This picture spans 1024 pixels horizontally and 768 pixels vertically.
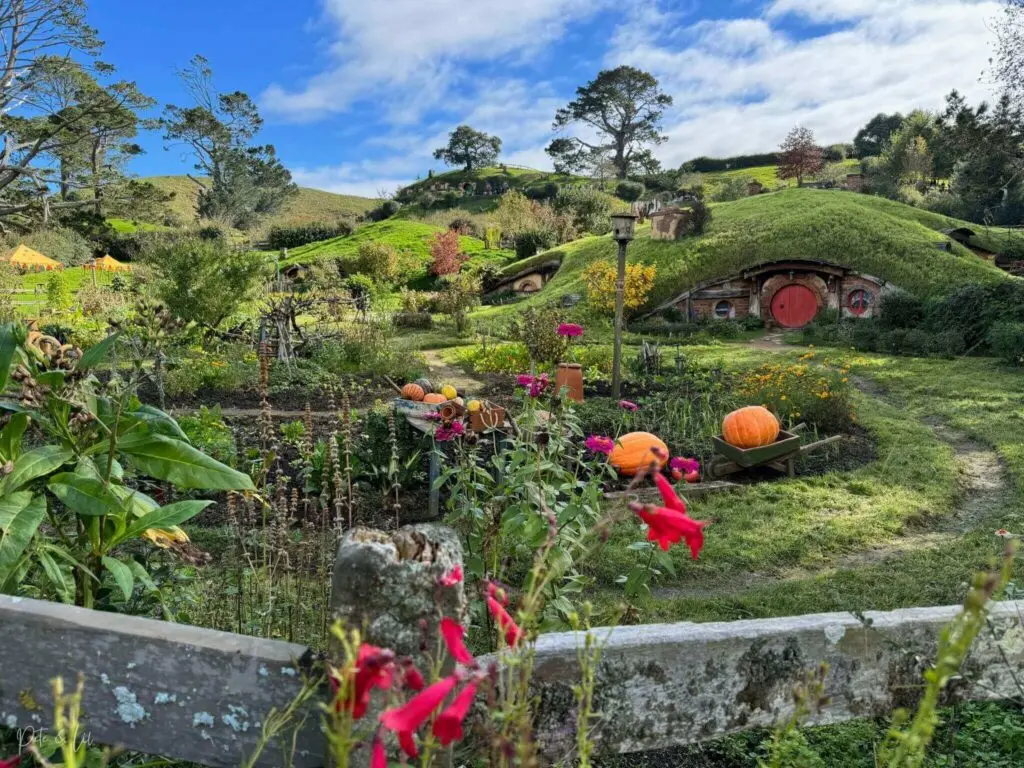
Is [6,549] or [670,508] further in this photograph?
[6,549]

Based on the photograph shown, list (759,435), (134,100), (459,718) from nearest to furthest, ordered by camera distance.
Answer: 1. (459,718)
2. (759,435)
3. (134,100)

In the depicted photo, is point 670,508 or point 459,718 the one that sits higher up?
point 670,508

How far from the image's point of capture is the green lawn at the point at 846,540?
4.25m

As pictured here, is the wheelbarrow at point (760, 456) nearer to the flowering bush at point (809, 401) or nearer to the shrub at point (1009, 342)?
the flowering bush at point (809, 401)

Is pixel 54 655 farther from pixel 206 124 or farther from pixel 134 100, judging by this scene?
pixel 206 124

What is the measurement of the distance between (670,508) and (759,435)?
236 inches

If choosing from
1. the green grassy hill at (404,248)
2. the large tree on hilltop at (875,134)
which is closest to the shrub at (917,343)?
the green grassy hill at (404,248)

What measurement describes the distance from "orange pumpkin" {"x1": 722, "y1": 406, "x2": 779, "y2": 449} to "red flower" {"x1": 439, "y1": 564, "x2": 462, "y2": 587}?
6.06 m

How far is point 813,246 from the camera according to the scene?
20047 millimetres

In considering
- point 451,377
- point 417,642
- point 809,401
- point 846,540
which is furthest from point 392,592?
point 451,377

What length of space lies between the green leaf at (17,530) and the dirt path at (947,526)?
3.54 metres

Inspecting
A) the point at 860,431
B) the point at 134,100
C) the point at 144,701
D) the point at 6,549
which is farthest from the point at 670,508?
the point at 134,100

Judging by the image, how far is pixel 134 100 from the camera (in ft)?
104

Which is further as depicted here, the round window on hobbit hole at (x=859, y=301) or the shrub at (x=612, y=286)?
the shrub at (x=612, y=286)
